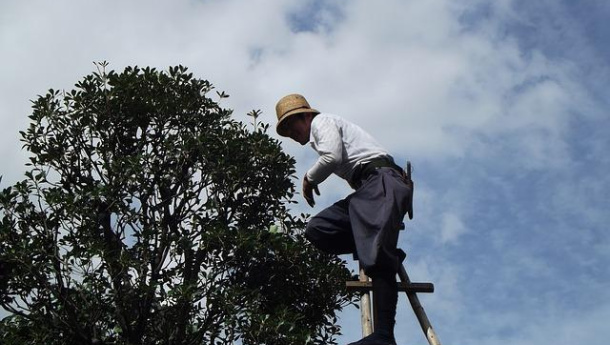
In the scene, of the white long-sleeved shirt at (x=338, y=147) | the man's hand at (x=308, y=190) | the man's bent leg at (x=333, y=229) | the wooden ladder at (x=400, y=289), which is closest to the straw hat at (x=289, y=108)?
the white long-sleeved shirt at (x=338, y=147)

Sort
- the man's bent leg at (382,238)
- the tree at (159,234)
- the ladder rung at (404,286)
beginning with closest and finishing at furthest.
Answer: the man's bent leg at (382,238)
the ladder rung at (404,286)
the tree at (159,234)

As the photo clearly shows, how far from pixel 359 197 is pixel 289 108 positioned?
0.83m

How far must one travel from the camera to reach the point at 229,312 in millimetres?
10016

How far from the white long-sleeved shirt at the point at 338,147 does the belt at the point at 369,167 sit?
3 cm

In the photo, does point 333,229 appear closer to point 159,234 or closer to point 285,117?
point 285,117

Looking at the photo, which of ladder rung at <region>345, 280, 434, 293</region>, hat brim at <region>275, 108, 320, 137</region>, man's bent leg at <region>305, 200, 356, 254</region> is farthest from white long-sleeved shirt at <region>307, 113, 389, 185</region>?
ladder rung at <region>345, 280, 434, 293</region>

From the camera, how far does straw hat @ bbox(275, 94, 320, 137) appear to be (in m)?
5.40

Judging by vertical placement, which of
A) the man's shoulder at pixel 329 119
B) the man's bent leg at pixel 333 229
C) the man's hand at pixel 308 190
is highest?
the man's shoulder at pixel 329 119

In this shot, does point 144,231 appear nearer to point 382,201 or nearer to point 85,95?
point 85,95

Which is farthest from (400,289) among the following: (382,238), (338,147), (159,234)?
(159,234)

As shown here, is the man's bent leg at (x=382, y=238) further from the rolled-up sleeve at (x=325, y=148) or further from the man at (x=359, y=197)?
the rolled-up sleeve at (x=325, y=148)

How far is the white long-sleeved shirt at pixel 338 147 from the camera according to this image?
5109mm

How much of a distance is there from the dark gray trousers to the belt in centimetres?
4

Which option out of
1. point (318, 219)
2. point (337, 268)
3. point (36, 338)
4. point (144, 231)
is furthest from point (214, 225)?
point (318, 219)
